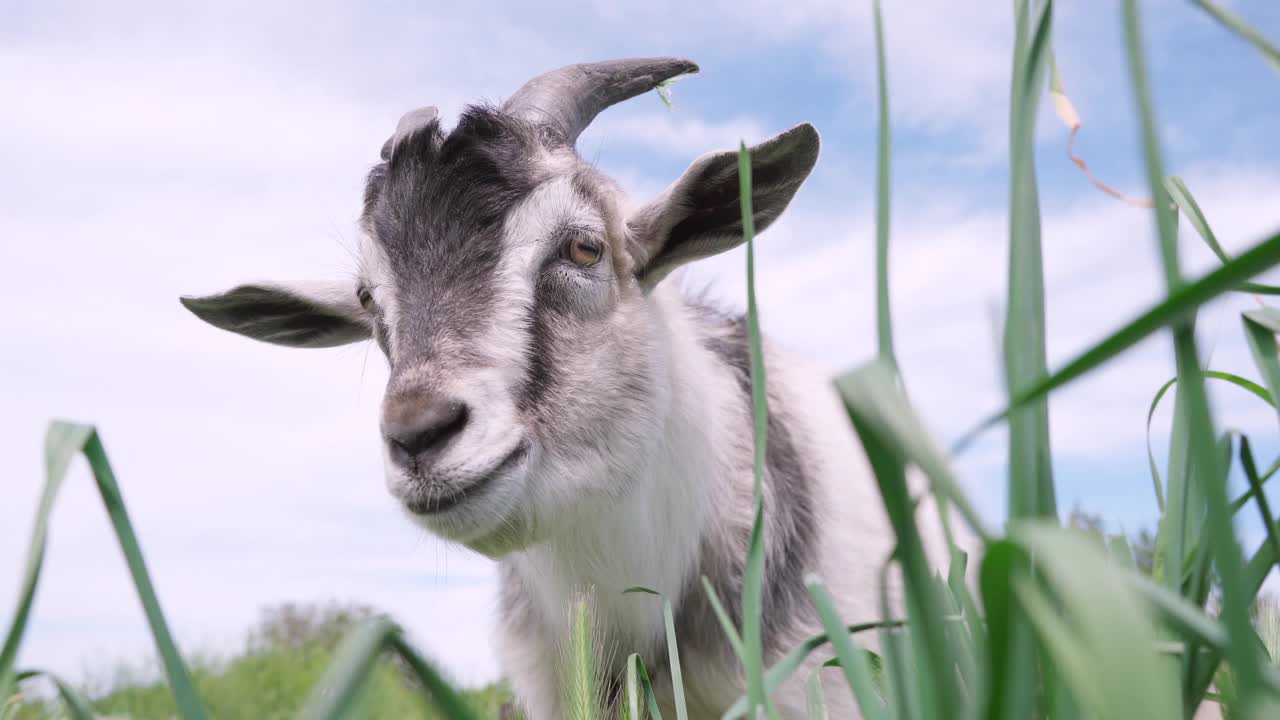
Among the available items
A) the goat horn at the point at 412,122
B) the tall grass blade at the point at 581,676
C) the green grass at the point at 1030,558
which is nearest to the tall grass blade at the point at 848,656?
the green grass at the point at 1030,558

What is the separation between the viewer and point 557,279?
359cm

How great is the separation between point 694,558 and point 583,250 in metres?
1.22

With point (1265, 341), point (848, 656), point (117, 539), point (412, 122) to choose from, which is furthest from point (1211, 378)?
point (412, 122)

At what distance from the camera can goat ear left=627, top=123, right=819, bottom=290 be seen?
3.78 m

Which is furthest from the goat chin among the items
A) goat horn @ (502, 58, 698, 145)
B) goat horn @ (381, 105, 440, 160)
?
goat horn @ (381, 105, 440, 160)

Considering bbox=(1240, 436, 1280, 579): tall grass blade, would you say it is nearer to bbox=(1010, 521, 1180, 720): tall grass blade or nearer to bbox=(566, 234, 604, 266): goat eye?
bbox=(1010, 521, 1180, 720): tall grass blade

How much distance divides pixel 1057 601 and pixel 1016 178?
20.2 inches

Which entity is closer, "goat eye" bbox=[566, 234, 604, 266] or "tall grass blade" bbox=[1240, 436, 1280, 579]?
"tall grass blade" bbox=[1240, 436, 1280, 579]

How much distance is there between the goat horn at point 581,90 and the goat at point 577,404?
18 mm

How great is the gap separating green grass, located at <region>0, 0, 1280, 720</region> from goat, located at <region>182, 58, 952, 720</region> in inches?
61.2

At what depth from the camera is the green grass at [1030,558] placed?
0.79 meters

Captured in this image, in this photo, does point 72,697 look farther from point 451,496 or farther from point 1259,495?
point 1259,495

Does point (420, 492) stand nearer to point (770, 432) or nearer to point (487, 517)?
point (487, 517)

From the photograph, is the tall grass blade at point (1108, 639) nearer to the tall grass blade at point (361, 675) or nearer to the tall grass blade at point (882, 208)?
the tall grass blade at point (882, 208)
